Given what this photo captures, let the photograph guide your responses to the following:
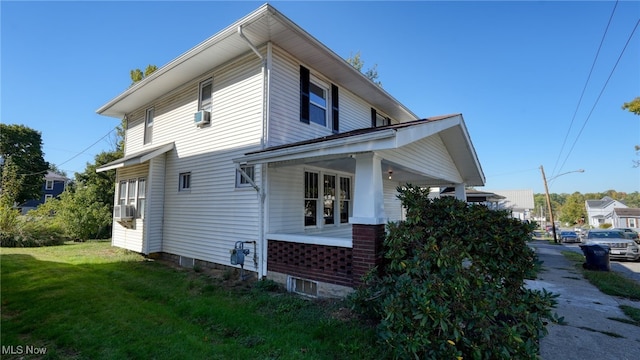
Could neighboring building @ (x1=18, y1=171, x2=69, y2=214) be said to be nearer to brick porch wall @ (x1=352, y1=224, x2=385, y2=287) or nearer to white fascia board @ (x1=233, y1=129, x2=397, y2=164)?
white fascia board @ (x1=233, y1=129, x2=397, y2=164)

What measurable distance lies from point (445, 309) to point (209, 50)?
749cm

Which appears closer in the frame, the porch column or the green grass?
the green grass

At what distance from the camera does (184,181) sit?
8.91 m

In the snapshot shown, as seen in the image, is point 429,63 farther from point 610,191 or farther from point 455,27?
point 610,191

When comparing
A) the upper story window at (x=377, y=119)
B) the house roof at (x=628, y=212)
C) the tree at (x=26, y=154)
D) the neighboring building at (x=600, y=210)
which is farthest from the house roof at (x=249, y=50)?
the neighboring building at (x=600, y=210)

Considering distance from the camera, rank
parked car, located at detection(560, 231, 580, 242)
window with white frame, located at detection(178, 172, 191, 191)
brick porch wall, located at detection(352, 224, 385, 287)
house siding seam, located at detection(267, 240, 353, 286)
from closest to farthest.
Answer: brick porch wall, located at detection(352, 224, 385, 287) < house siding seam, located at detection(267, 240, 353, 286) < window with white frame, located at detection(178, 172, 191, 191) < parked car, located at detection(560, 231, 580, 242)

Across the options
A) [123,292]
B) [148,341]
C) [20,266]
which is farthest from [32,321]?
[20,266]

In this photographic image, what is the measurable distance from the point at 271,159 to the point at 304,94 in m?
2.93

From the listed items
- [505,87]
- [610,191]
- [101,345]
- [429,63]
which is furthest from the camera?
[610,191]

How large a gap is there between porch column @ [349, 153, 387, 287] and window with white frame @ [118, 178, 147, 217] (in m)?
7.76

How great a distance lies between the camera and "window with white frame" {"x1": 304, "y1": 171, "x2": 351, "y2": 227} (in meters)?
7.96

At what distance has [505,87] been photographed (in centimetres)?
1738

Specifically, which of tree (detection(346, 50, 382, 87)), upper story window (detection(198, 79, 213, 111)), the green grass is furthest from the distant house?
upper story window (detection(198, 79, 213, 111))

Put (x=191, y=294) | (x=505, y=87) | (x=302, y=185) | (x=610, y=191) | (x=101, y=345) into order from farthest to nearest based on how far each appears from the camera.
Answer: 1. (x=610, y=191)
2. (x=505, y=87)
3. (x=302, y=185)
4. (x=191, y=294)
5. (x=101, y=345)
